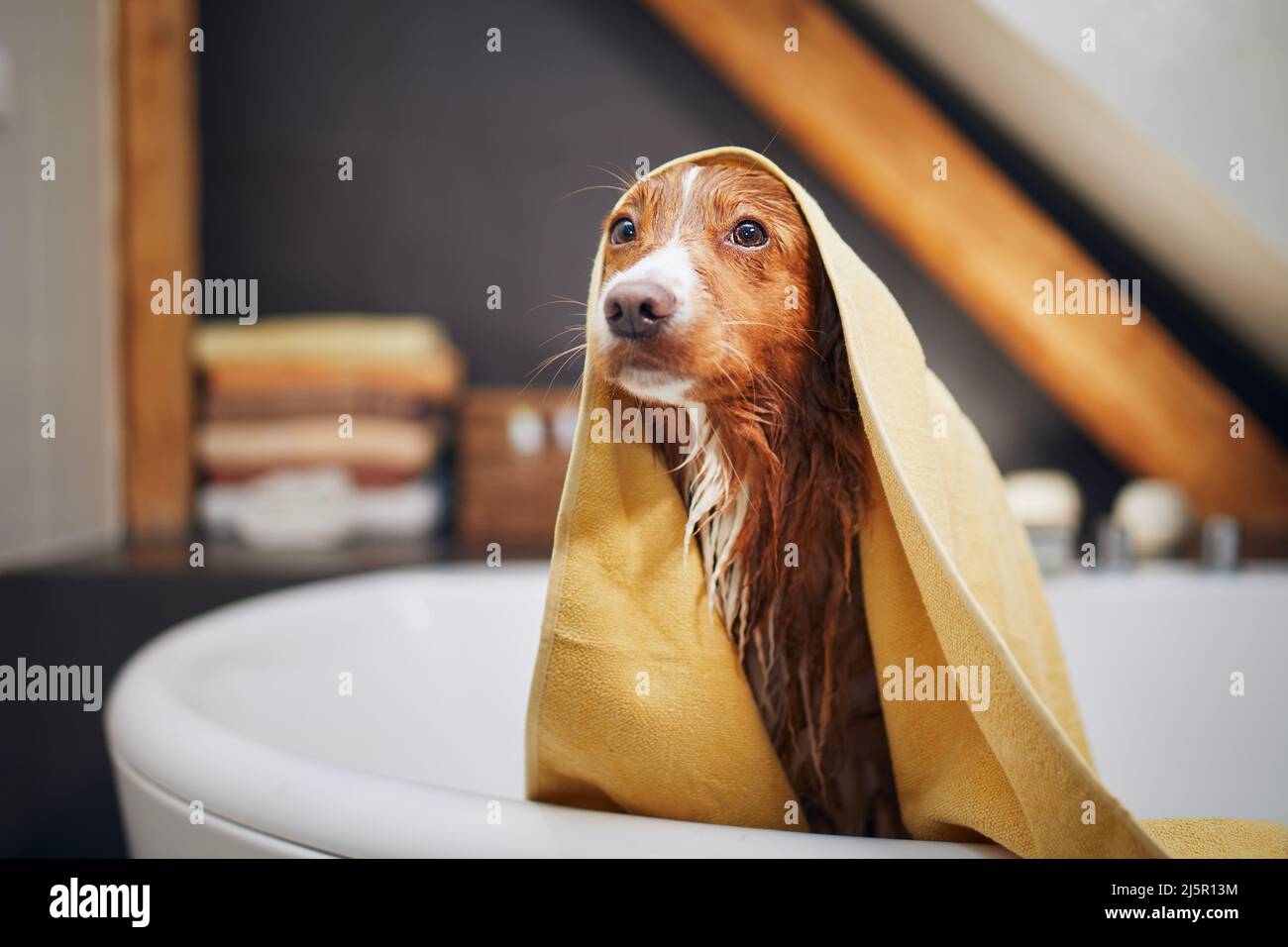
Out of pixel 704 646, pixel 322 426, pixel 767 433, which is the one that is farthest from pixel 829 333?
pixel 322 426

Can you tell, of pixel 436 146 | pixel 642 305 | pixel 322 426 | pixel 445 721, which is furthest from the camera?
pixel 436 146

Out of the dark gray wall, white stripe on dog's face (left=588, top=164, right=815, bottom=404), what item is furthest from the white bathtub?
the dark gray wall

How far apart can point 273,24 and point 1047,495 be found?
1.68m

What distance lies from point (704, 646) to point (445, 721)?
0.53 metres

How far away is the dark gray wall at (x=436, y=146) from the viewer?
162 cm

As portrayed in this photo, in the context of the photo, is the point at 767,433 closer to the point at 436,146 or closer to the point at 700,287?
the point at 700,287

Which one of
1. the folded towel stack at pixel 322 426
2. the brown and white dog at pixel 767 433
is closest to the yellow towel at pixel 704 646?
the brown and white dog at pixel 767 433

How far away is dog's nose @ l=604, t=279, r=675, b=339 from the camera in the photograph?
440mm

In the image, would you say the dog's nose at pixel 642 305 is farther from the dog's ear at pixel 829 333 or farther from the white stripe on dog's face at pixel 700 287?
the dog's ear at pixel 829 333

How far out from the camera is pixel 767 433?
19.8 inches

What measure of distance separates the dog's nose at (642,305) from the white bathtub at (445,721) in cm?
26

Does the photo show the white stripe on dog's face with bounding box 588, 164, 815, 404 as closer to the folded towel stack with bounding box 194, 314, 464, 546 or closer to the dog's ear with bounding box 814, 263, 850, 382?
the dog's ear with bounding box 814, 263, 850, 382

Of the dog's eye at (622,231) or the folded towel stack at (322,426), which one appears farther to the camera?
the folded towel stack at (322,426)
